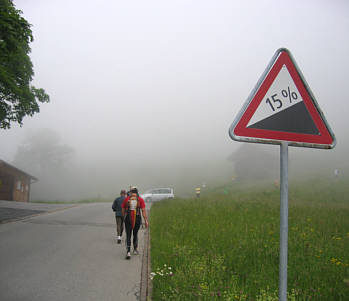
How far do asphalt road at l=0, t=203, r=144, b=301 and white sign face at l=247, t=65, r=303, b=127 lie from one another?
12.6 feet

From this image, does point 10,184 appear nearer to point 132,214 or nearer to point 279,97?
point 132,214

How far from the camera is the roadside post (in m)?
1.93

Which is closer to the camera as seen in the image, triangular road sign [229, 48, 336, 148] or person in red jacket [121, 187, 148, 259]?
triangular road sign [229, 48, 336, 148]

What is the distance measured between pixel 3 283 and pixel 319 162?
5790cm

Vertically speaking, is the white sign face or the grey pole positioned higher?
the white sign face

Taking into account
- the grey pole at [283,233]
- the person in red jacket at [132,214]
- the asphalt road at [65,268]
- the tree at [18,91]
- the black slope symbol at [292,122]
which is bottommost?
the asphalt road at [65,268]

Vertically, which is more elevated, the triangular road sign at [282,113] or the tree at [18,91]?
the tree at [18,91]

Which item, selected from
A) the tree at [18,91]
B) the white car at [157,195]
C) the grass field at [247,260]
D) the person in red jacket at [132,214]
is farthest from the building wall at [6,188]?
the person in red jacket at [132,214]

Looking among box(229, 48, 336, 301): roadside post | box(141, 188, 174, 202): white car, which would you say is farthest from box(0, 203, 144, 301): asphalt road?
box(141, 188, 174, 202): white car

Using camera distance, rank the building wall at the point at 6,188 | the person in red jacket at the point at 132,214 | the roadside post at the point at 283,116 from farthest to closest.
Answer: the building wall at the point at 6,188 → the person in red jacket at the point at 132,214 → the roadside post at the point at 283,116

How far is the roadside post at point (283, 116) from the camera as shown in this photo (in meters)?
1.93

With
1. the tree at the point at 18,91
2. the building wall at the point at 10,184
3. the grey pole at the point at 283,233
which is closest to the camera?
the grey pole at the point at 283,233

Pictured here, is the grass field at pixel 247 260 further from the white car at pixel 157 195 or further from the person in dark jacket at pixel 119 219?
the white car at pixel 157 195

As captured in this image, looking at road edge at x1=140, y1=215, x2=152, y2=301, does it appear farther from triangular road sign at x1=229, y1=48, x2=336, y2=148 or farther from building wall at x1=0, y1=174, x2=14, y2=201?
building wall at x1=0, y1=174, x2=14, y2=201
